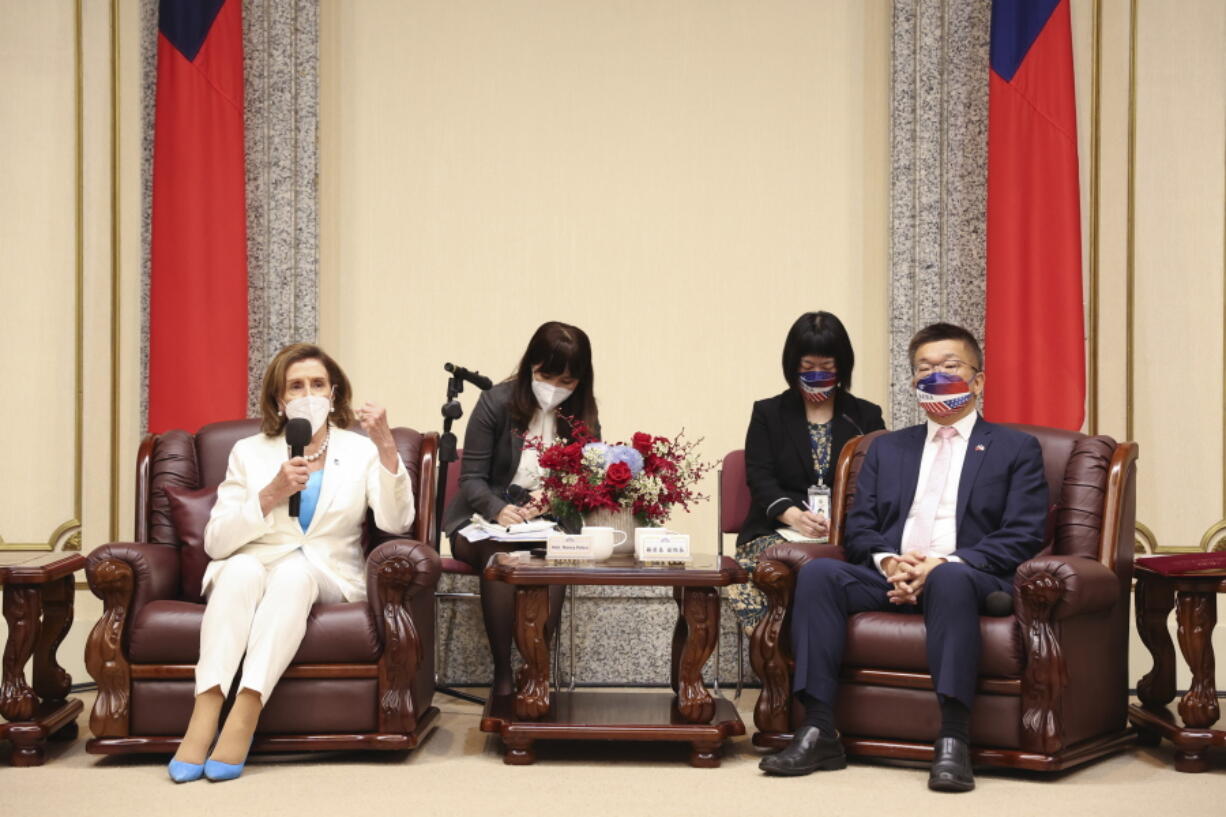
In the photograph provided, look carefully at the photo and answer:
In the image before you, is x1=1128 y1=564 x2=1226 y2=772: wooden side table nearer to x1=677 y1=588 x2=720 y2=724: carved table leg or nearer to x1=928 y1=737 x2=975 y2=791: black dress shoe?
x1=928 y1=737 x2=975 y2=791: black dress shoe

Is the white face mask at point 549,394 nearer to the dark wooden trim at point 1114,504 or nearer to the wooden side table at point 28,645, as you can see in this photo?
the wooden side table at point 28,645

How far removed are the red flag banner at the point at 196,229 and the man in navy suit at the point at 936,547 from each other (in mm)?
2602

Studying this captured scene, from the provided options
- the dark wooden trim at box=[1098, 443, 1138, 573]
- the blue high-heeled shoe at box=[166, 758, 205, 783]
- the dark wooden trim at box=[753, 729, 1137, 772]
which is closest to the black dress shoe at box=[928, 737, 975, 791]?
the dark wooden trim at box=[753, 729, 1137, 772]

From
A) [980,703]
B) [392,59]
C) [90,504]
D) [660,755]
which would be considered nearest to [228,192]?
[392,59]

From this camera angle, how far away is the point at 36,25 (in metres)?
5.29

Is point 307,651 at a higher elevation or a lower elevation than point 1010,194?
lower

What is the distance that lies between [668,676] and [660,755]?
115 centimetres

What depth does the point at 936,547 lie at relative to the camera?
388 cm

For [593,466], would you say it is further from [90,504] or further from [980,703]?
[90,504]

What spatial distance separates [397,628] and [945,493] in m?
1.62

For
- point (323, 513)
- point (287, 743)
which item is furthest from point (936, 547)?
point (287, 743)

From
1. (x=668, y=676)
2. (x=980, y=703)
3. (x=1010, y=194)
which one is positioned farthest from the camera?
(x=1010, y=194)

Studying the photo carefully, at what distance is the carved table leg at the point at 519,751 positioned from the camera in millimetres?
3650

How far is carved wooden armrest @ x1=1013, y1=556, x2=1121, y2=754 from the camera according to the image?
3.46m
